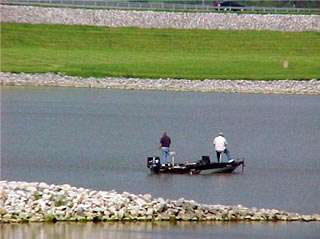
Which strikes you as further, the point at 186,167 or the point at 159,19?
the point at 159,19

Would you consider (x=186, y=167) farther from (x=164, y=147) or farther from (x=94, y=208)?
(x=94, y=208)

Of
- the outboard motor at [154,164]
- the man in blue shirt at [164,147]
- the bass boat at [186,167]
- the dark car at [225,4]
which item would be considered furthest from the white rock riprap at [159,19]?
the outboard motor at [154,164]

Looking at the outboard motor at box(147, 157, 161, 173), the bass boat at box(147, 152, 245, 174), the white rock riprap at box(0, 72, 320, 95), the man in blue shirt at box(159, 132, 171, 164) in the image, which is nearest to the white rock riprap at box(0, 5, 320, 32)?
the white rock riprap at box(0, 72, 320, 95)

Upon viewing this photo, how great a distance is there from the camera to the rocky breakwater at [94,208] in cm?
3119

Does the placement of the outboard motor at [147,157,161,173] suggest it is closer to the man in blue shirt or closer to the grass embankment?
the man in blue shirt

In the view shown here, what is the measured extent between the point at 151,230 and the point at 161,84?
46.8 m

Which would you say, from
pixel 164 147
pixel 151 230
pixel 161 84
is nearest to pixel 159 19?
pixel 161 84

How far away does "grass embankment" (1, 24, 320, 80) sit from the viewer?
81.9 meters

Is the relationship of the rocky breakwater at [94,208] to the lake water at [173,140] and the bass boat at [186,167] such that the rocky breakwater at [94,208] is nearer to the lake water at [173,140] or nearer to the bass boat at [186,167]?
the lake water at [173,140]

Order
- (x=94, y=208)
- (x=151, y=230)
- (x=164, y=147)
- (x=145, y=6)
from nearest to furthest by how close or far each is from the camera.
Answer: (x=151, y=230) < (x=94, y=208) < (x=164, y=147) < (x=145, y=6)

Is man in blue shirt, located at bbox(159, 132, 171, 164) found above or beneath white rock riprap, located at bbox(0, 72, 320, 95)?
beneath

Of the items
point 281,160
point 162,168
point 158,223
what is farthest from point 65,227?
point 281,160

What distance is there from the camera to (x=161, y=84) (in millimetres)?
77250

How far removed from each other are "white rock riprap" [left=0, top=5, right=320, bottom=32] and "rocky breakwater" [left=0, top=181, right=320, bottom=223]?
69687 mm
